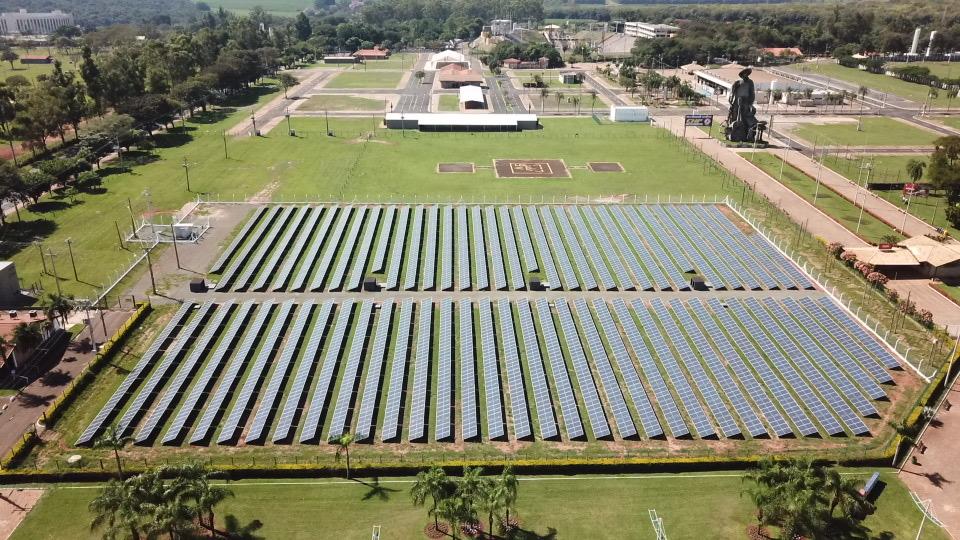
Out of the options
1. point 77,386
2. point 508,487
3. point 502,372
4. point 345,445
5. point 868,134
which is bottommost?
point 502,372

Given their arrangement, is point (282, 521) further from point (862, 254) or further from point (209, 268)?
point (862, 254)

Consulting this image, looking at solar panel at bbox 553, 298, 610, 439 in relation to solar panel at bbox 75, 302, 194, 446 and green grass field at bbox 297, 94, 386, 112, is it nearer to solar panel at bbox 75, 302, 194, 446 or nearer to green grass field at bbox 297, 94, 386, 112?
solar panel at bbox 75, 302, 194, 446

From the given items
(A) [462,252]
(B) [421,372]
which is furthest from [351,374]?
(A) [462,252]

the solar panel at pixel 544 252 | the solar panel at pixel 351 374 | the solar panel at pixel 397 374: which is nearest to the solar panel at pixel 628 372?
the solar panel at pixel 544 252

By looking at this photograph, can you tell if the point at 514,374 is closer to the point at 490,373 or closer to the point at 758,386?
the point at 490,373

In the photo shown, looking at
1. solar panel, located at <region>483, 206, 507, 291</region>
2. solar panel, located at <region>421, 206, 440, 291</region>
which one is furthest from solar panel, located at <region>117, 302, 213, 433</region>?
solar panel, located at <region>483, 206, 507, 291</region>
